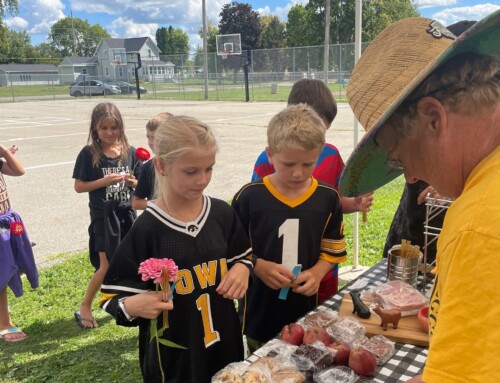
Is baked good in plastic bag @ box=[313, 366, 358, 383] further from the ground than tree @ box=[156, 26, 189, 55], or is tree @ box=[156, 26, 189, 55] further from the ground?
tree @ box=[156, 26, 189, 55]

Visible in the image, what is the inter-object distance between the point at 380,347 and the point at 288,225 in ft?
2.56

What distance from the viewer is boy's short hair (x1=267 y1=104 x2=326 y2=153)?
206 centimetres

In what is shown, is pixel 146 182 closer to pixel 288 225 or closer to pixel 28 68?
pixel 288 225

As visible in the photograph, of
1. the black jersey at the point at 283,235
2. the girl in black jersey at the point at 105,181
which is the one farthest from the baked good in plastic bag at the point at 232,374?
the girl in black jersey at the point at 105,181

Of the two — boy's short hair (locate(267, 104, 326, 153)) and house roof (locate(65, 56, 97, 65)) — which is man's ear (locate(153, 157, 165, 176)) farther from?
house roof (locate(65, 56, 97, 65))

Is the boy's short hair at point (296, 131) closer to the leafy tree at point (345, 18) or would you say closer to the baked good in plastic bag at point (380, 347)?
the baked good in plastic bag at point (380, 347)

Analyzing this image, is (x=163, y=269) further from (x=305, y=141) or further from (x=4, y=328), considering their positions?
(x=4, y=328)

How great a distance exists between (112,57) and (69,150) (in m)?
64.0

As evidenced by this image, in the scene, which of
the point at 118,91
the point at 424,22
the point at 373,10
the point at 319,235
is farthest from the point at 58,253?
the point at 373,10

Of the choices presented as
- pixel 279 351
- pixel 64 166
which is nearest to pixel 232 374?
pixel 279 351

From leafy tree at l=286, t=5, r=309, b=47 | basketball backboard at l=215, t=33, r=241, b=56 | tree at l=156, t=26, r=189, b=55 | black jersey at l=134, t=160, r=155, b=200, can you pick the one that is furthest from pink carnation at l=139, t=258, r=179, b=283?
tree at l=156, t=26, r=189, b=55

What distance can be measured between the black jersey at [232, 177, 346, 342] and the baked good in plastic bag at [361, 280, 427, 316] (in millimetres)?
374

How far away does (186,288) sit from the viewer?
5.93 feet

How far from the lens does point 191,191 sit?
1828 mm
